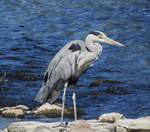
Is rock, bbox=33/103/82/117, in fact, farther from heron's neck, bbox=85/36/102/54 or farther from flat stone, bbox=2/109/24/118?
heron's neck, bbox=85/36/102/54

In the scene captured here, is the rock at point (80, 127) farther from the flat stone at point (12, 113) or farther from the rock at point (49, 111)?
the flat stone at point (12, 113)

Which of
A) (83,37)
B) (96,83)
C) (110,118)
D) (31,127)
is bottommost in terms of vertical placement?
(96,83)

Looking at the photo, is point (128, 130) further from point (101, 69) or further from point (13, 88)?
point (101, 69)

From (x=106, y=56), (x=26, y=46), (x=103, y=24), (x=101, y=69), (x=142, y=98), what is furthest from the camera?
(x=103, y=24)

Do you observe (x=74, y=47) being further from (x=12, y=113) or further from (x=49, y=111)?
(x=12, y=113)

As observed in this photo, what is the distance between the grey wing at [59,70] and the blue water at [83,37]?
200 cm

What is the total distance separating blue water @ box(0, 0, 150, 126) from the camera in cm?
1631

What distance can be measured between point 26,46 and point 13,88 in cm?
497

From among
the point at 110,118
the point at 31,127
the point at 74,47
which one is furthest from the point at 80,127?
the point at 110,118

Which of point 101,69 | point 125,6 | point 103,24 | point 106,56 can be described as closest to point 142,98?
point 101,69

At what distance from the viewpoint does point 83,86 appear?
57.6 feet

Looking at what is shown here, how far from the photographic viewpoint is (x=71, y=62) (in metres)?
11.9

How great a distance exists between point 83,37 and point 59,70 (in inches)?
440

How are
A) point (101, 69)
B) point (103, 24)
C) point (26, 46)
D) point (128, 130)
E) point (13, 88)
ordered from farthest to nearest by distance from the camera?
point (103, 24)
point (26, 46)
point (101, 69)
point (13, 88)
point (128, 130)
